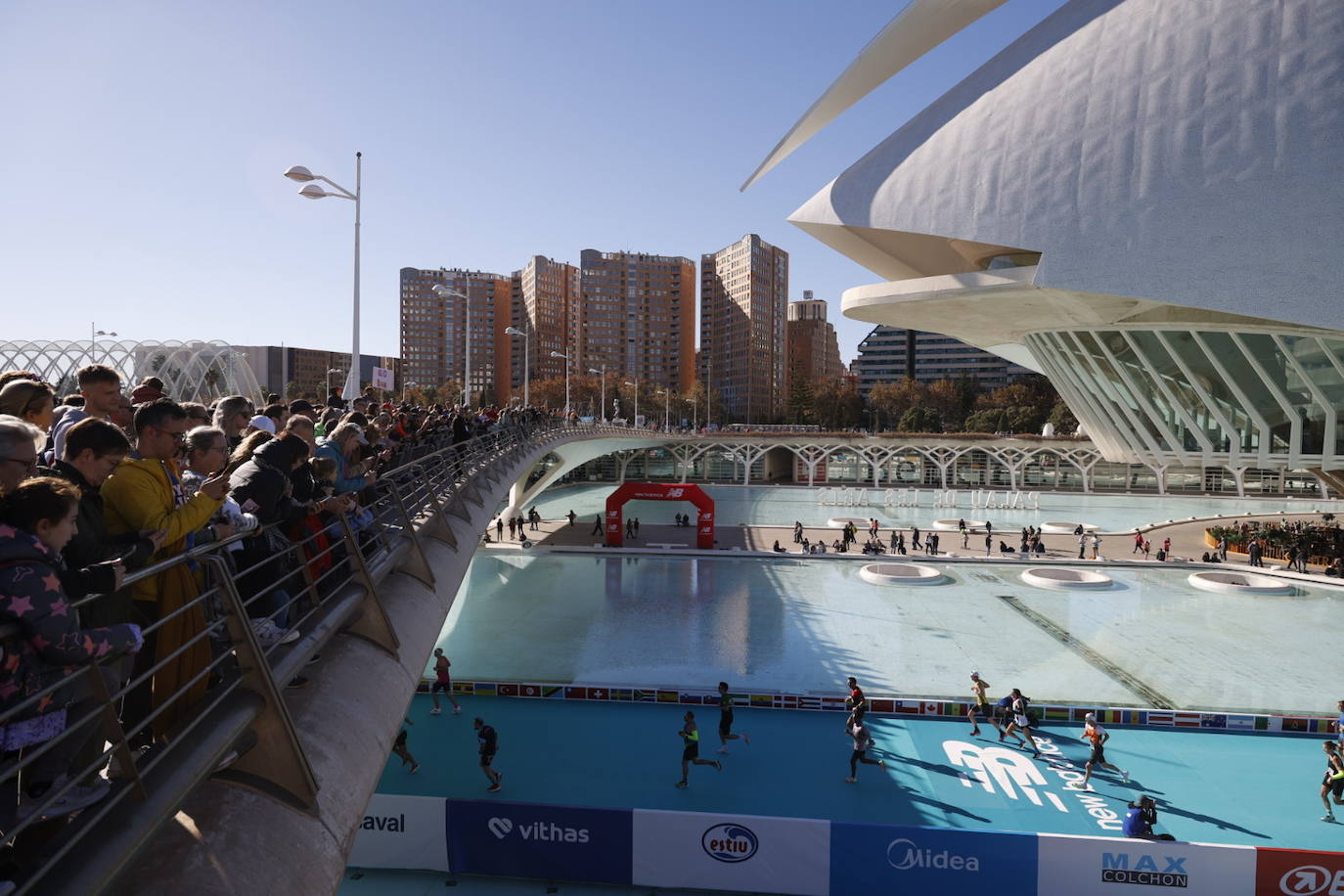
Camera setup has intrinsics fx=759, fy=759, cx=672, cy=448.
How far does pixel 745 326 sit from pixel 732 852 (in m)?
104

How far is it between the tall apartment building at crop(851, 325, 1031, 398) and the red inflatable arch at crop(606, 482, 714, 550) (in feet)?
294

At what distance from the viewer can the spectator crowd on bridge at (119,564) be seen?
2049 mm

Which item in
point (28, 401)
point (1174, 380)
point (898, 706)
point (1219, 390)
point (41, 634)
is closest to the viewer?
point (41, 634)

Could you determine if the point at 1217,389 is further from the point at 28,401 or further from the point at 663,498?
the point at 28,401

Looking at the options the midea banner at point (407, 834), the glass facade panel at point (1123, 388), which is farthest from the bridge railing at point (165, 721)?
Result: the glass facade panel at point (1123, 388)

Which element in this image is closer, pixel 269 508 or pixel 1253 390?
pixel 269 508

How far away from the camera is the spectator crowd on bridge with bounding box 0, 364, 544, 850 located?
2.05 metres

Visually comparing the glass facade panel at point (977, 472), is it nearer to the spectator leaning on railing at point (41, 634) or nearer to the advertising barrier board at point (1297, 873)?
the advertising barrier board at point (1297, 873)

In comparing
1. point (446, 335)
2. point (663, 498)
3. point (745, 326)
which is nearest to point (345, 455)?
point (663, 498)

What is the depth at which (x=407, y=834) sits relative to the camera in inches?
366

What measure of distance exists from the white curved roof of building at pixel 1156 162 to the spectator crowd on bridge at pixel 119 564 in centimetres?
1893

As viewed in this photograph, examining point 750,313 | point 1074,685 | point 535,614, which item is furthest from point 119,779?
point 750,313

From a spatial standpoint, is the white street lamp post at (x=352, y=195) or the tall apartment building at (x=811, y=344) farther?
the tall apartment building at (x=811, y=344)

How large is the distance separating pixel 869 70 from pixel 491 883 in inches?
933
